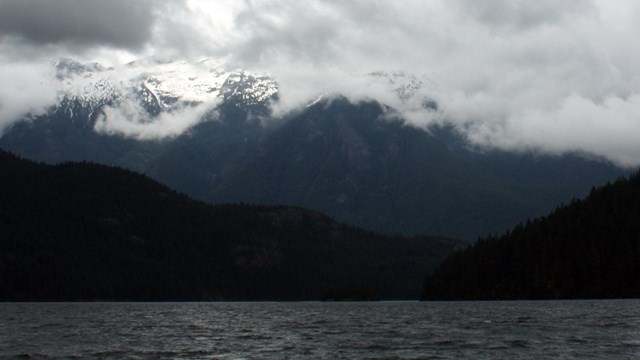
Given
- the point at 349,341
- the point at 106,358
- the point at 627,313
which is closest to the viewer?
the point at 106,358

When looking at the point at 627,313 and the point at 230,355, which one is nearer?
the point at 230,355

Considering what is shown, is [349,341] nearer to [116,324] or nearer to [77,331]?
[77,331]

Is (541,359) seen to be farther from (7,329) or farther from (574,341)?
(7,329)

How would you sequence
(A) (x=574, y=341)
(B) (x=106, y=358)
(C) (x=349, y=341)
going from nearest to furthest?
(B) (x=106, y=358), (A) (x=574, y=341), (C) (x=349, y=341)

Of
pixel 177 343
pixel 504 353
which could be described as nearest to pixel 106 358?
pixel 177 343

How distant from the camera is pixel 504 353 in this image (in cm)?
10888

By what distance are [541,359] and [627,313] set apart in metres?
77.5

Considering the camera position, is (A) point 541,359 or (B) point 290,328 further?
(B) point 290,328

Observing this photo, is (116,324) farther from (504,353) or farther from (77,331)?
(504,353)

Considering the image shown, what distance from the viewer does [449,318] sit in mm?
183375

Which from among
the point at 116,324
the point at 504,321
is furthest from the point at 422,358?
the point at 116,324

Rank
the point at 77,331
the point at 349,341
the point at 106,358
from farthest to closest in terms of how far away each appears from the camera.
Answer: the point at 77,331
the point at 349,341
the point at 106,358

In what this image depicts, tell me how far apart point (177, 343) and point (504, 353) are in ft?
143

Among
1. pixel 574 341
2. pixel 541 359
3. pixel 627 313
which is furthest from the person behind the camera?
pixel 627 313
